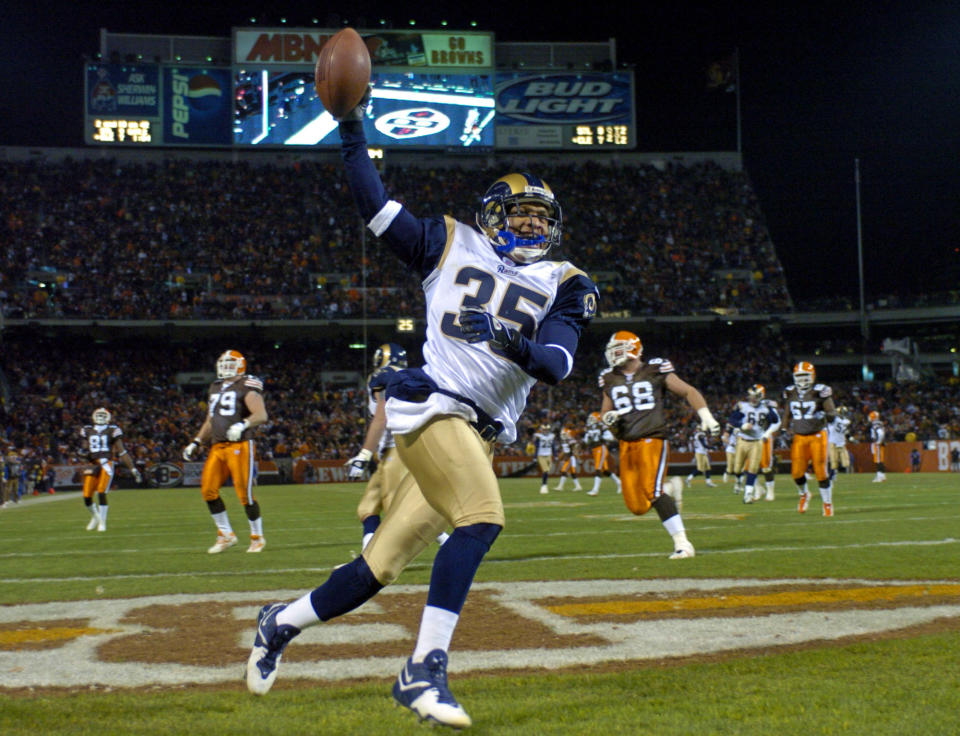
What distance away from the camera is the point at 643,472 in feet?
29.2

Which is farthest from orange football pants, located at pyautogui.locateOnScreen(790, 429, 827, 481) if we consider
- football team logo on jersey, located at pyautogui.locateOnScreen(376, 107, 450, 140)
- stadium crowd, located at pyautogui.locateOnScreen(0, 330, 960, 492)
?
football team logo on jersey, located at pyautogui.locateOnScreen(376, 107, 450, 140)

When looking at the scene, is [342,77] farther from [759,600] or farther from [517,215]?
[759,600]

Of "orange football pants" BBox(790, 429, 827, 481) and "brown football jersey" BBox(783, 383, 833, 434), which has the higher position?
"brown football jersey" BBox(783, 383, 833, 434)

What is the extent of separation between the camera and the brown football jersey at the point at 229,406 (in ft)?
33.8

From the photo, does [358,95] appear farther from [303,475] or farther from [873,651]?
[303,475]

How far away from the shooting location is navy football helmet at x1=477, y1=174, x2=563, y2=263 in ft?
12.9

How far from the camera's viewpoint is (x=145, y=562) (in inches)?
356

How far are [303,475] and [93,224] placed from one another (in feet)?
50.8

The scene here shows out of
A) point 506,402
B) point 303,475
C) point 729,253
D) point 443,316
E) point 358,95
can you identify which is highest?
point 729,253

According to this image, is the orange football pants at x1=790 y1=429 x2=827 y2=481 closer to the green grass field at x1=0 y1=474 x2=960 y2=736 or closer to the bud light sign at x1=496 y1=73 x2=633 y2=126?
the green grass field at x1=0 y1=474 x2=960 y2=736

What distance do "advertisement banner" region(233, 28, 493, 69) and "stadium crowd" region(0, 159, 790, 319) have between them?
4922 mm

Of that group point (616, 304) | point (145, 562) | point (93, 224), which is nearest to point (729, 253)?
point (616, 304)

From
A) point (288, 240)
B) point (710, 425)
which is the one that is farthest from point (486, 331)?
point (288, 240)

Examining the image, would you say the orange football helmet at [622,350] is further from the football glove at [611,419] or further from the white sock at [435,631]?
the white sock at [435,631]
